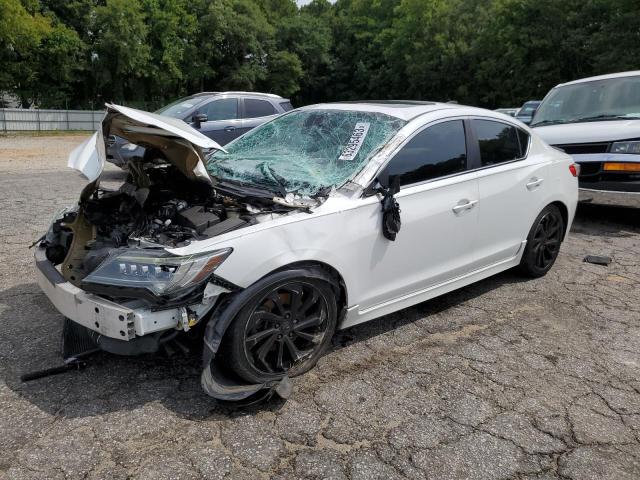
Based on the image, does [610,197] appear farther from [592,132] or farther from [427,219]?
[427,219]

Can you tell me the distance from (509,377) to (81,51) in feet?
116

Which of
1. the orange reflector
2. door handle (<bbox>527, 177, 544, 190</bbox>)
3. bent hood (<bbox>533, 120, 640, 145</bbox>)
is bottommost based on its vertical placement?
the orange reflector

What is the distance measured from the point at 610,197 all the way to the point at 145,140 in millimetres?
5579

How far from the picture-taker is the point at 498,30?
122 ft

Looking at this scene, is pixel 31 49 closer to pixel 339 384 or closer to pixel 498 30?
pixel 498 30

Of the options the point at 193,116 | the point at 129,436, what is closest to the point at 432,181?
the point at 129,436

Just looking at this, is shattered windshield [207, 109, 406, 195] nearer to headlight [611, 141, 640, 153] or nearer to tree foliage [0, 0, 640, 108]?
headlight [611, 141, 640, 153]

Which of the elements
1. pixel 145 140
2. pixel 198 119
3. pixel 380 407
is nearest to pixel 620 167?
pixel 380 407

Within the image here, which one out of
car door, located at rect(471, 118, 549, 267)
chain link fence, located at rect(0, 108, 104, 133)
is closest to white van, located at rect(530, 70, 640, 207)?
car door, located at rect(471, 118, 549, 267)

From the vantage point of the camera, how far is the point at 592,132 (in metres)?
6.63

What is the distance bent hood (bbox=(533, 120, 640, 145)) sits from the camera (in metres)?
6.39

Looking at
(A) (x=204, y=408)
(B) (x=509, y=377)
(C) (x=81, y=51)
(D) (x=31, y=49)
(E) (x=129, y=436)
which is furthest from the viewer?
(C) (x=81, y=51)

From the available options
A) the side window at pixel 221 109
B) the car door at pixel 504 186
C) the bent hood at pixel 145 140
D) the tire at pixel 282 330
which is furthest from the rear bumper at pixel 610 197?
the side window at pixel 221 109

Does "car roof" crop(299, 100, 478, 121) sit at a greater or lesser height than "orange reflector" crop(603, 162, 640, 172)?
greater
